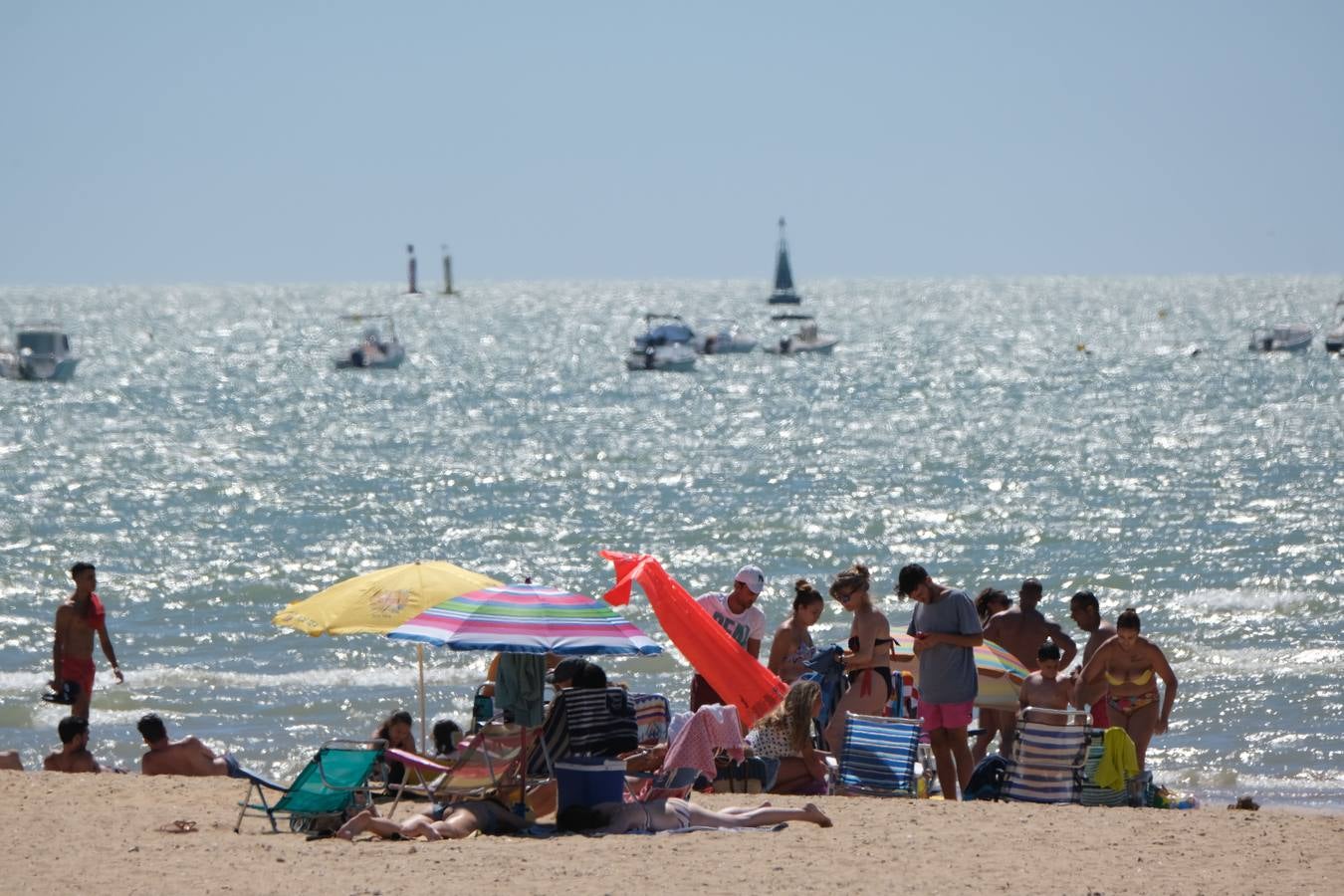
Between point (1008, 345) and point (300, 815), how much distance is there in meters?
79.1

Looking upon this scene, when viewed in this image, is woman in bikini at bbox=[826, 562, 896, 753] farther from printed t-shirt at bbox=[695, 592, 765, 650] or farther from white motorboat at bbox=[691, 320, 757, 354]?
white motorboat at bbox=[691, 320, 757, 354]

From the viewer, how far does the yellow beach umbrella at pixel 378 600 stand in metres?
9.47

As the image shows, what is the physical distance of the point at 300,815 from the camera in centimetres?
812

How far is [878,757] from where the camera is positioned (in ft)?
30.1

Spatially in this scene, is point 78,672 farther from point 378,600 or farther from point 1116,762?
point 1116,762

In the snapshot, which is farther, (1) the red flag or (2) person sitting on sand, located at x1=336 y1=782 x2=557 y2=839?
(1) the red flag

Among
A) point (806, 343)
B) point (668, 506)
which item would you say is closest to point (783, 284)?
point (806, 343)

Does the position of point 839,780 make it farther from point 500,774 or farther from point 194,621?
point 194,621

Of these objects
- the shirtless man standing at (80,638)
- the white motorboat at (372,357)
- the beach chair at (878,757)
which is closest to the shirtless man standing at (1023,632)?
the beach chair at (878,757)

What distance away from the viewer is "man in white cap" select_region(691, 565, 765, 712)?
9.87m

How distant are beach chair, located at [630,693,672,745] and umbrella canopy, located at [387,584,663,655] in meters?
0.75

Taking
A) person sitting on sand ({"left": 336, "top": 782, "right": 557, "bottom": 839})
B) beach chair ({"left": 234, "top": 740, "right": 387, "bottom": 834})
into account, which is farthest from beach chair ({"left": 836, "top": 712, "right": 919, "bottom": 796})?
beach chair ({"left": 234, "top": 740, "right": 387, "bottom": 834})

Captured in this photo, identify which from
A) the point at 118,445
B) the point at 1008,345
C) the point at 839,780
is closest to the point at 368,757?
the point at 839,780

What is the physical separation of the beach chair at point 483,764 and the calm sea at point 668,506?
4767mm
